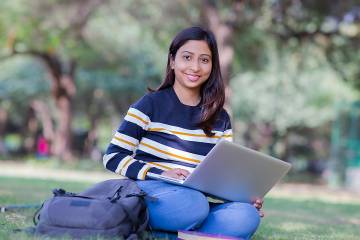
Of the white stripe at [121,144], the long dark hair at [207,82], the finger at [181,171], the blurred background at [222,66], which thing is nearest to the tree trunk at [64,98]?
the blurred background at [222,66]

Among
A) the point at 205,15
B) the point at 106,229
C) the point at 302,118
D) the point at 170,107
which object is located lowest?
the point at 302,118

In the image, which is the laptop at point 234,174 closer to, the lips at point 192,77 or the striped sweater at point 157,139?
the striped sweater at point 157,139

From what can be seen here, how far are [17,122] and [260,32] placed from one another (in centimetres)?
2152

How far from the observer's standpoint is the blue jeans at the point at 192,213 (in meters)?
3.27

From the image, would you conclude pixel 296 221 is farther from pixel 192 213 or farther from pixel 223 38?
pixel 223 38

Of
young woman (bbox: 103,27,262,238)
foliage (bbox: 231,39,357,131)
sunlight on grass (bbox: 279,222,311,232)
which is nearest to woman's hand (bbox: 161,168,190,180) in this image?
young woman (bbox: 103,27,262,238)

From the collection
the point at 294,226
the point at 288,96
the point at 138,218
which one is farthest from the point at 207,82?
the point at 288,96

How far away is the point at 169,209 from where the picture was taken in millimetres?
3283

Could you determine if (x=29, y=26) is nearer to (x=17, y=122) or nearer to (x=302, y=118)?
(x=302, y=118)

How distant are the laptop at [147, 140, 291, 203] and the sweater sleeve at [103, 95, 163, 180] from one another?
7cm

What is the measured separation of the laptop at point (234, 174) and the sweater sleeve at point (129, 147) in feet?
0.24

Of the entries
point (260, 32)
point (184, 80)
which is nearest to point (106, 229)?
point (184, 80)

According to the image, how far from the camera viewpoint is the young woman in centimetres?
331

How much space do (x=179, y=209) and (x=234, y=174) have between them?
357 millimetres
